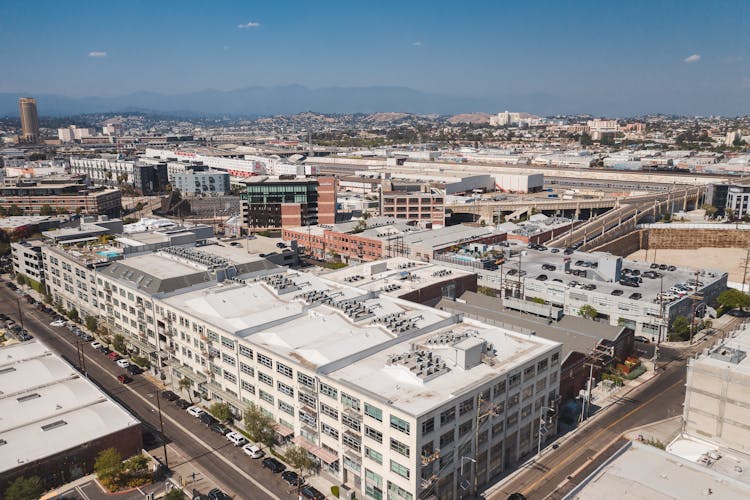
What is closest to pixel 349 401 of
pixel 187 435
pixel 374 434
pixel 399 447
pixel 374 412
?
pixel 374 412

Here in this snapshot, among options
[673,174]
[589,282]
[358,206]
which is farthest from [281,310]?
[673,174]

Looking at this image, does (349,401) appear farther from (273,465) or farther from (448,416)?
(273,465)

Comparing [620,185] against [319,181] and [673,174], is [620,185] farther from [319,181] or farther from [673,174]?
[319,181]

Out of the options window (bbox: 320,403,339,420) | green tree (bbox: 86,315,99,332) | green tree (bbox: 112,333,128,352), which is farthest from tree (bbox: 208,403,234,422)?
green tree (bbox: 86,315,99,332)

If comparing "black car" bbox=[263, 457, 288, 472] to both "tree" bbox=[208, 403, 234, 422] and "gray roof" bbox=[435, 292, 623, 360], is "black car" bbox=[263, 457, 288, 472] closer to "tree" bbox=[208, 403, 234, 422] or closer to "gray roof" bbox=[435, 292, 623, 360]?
"tree" bbox=[208, 403, 234, 422]

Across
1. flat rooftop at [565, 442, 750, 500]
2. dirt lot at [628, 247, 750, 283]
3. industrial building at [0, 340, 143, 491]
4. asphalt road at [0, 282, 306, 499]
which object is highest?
flat rooftop at [565, 442, 750, 500]

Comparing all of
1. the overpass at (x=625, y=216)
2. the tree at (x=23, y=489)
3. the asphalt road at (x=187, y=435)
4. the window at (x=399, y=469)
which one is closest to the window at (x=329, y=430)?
the asphalt road at (x=187, y=435)
